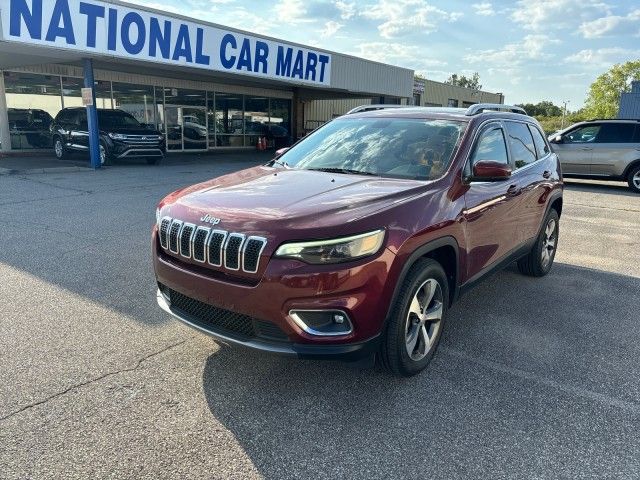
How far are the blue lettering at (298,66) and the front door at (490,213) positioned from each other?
1574cm

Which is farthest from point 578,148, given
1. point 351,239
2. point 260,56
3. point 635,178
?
point 351,239

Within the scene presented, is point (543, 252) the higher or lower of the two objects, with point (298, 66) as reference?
lower

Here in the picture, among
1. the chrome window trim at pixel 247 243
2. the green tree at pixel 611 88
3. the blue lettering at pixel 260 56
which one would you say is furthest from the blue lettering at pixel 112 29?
the green tree at pixel 611 88

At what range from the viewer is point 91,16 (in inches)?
499

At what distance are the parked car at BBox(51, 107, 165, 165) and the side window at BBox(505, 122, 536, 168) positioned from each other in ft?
44.6

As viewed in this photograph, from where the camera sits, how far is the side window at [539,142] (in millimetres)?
5449

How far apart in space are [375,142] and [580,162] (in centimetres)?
1255

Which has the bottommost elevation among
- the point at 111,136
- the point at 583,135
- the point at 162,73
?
the point at 111,136

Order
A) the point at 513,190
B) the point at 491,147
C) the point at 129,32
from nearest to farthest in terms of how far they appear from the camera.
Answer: the point at 491,147, the point at 513,190, the point at 129,32

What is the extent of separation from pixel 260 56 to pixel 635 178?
12377mm

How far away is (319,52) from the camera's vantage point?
20.0 m

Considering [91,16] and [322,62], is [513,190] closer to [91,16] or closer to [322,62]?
[91,16]

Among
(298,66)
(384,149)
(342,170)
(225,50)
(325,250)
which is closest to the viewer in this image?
(325,250)

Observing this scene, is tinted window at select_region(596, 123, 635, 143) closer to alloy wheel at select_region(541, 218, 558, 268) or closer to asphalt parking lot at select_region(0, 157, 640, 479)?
alloy wheel at select_region(541, 218, 558, 268)
